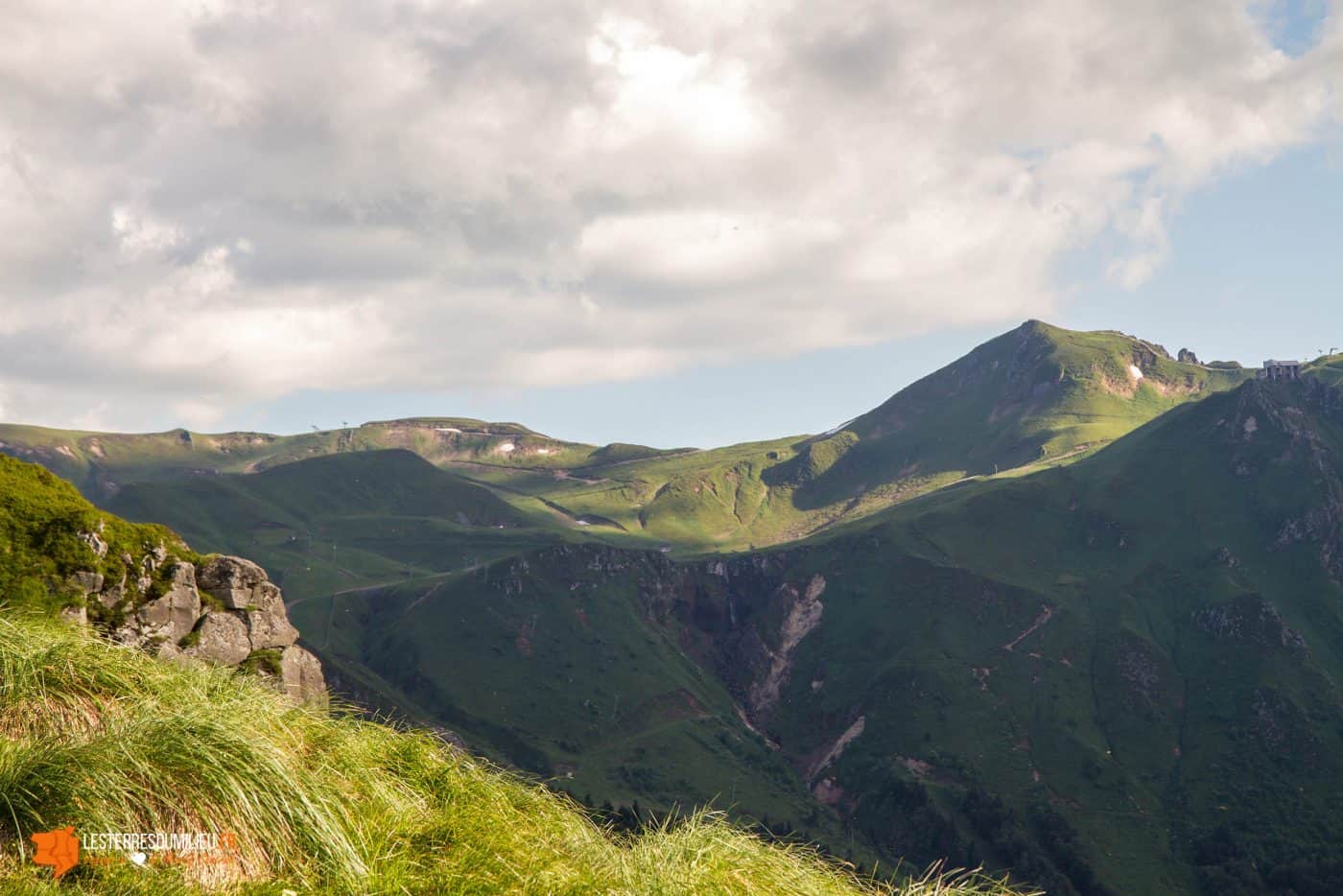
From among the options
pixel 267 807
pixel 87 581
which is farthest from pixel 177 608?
pixel 267 807

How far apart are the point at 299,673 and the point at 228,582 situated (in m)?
4.53

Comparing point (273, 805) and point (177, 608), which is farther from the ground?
point (273, 805)

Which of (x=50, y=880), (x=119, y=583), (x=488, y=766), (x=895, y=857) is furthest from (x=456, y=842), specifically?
(x=895, y=857)

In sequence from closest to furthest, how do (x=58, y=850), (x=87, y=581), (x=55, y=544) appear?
(x=58, y=850), (x=87, y=581), (x=55, y=544)

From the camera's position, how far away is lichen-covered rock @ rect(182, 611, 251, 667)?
118ft

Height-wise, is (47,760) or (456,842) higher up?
(47,760)

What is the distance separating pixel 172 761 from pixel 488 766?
8.23 metres

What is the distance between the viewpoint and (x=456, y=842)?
1384cm

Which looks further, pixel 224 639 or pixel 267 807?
pixel 224 639

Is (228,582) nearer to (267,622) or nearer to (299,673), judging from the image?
(267,622)

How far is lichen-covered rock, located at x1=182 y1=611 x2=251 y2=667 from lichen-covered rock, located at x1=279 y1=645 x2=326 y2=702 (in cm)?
159

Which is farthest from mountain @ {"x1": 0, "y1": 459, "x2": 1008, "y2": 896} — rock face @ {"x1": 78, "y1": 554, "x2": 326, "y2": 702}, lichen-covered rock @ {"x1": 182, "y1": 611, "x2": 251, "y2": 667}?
lichen-covered rock @ {"x1": 182, "y1": 611, "x2": 251, "y2": 667}

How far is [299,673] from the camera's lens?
3981 cm

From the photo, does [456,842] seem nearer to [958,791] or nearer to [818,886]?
[818,886]
